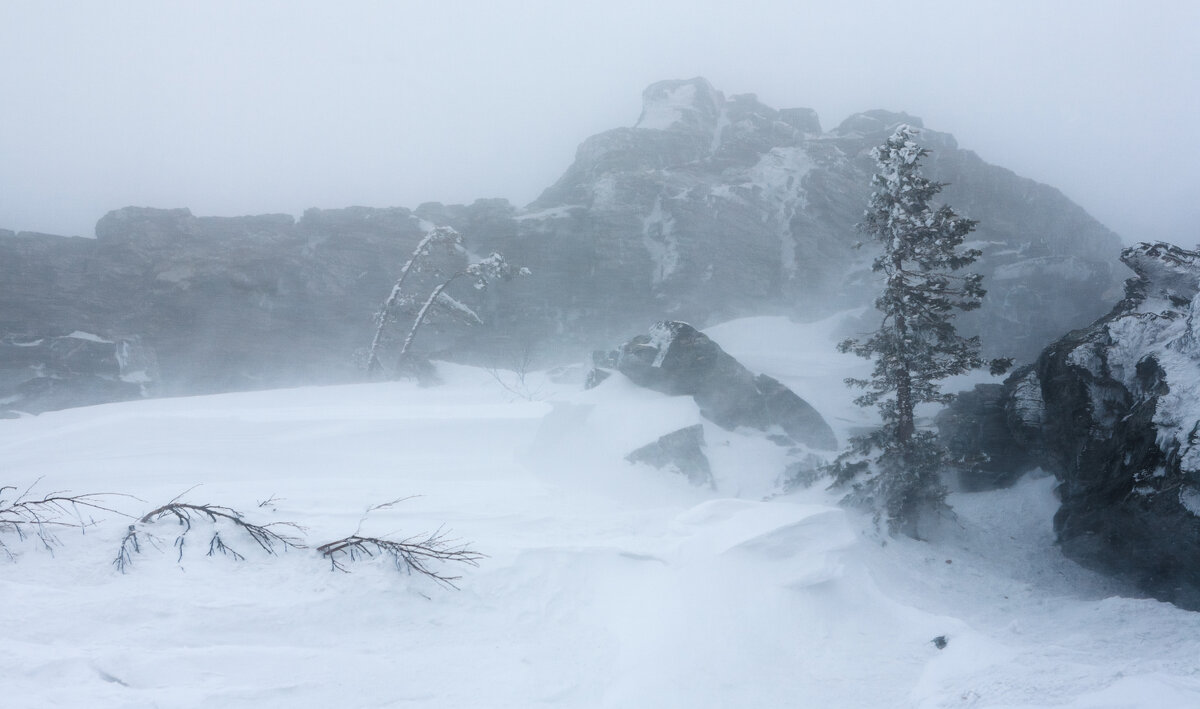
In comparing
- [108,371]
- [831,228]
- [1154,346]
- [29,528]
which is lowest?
[108,371]

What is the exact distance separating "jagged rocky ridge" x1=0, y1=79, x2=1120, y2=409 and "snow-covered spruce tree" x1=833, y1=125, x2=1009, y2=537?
20.4m

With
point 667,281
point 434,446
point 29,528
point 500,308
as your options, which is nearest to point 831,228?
point 667,281

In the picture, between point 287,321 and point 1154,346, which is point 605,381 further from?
point 287,321

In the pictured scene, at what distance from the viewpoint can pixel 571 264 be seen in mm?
41500

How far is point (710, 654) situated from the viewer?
20.8ft

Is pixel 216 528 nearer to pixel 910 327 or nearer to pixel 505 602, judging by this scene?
pixel 505 602

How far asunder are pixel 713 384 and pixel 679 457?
466 cm

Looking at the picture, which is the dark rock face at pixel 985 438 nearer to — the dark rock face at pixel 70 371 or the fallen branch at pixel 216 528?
the fallen branch at pixel 216 528

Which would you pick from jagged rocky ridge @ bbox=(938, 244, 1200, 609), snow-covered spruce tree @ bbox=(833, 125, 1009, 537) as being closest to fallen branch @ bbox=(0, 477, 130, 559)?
snow-covered spruce tree @ bbox=(833, 125, 1009, 537)

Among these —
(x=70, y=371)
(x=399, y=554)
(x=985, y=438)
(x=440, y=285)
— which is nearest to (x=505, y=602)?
(x=399, y=554)

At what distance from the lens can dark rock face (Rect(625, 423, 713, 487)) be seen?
16562 mm

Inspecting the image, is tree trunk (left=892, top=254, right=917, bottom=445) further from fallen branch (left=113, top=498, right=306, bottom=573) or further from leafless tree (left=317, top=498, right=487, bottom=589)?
fallen branch (left=113, top=498, right=306, bottom=573)

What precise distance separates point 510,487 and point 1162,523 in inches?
462

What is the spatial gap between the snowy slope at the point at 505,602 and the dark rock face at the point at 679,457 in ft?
10.5
